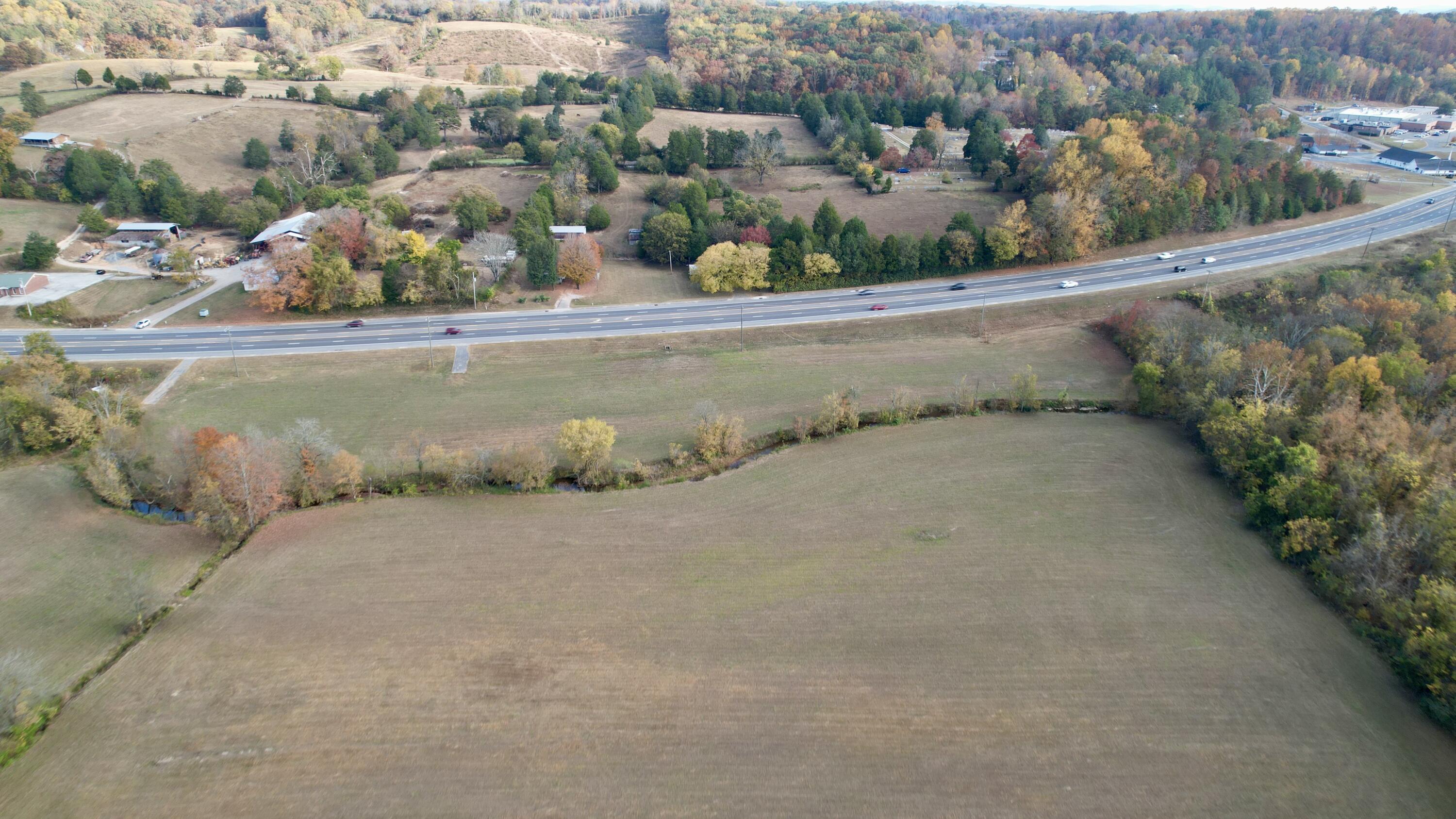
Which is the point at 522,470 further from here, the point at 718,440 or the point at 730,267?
the point at 730,267

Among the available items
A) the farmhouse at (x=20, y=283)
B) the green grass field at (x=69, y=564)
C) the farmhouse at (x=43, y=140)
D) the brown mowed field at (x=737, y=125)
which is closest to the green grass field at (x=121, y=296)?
the farmhouse at (x=20, y=283)

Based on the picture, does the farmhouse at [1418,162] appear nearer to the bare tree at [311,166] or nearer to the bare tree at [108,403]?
the bare tree at [311,166]

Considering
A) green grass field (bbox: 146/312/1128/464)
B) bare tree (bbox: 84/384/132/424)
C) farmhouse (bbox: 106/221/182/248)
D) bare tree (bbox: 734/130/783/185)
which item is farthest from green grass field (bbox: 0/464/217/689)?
bare tree (bbox: 734/130/783/185)

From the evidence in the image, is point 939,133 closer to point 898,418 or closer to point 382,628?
point 898,418

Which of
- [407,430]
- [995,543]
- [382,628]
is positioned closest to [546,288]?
[407,430]

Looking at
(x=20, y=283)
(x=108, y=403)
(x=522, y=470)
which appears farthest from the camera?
(x=20, y=283)

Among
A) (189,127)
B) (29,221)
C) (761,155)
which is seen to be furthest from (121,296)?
(761,155)
